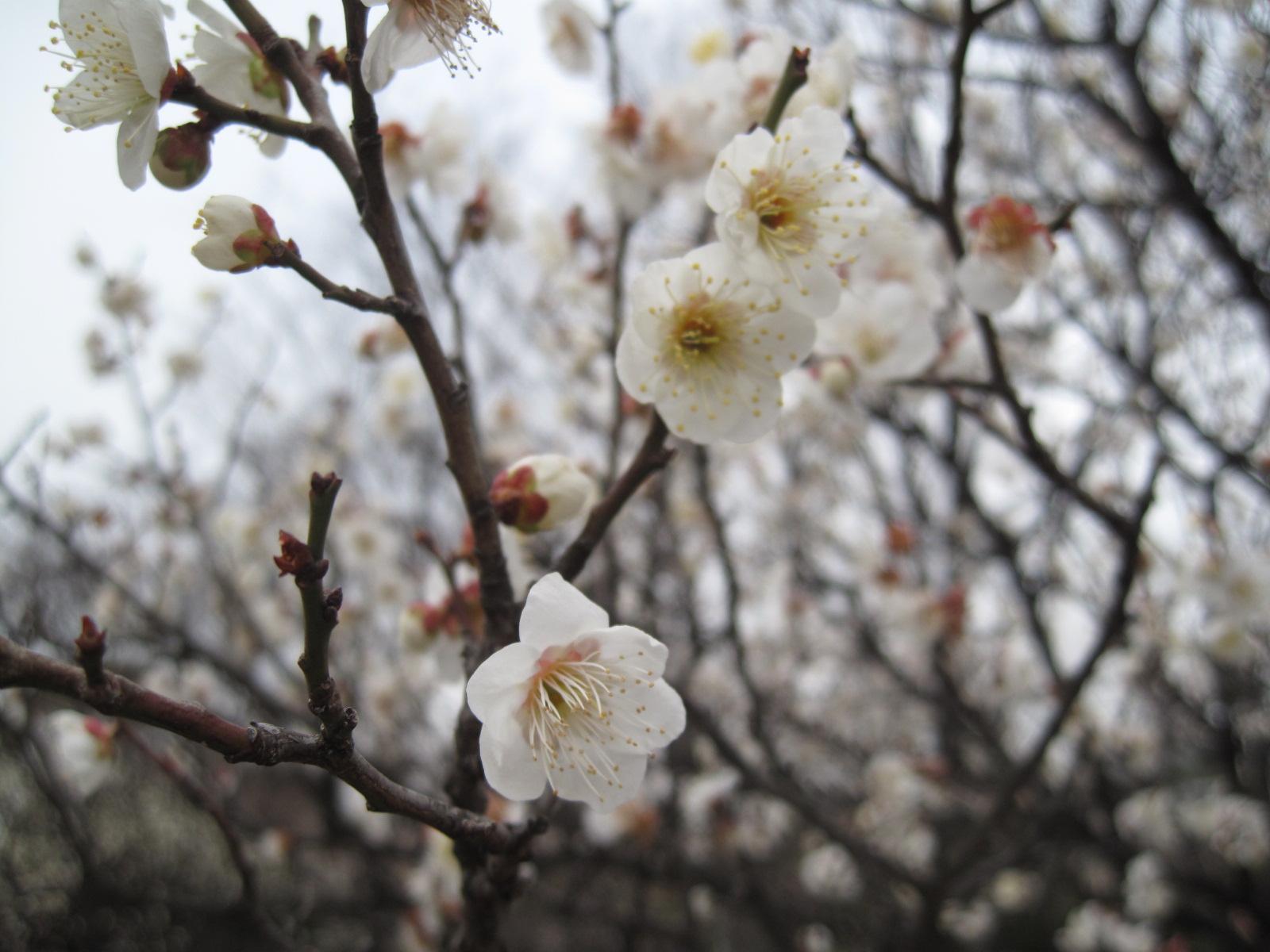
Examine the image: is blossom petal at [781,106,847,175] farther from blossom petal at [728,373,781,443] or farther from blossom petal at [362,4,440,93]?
blossom petal at [362,4,440,93]

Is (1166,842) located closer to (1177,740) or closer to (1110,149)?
(1177,740)

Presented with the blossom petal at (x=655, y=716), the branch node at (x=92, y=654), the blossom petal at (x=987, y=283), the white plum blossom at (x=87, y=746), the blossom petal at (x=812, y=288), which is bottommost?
the white plum blossom at (x=87, y=746)

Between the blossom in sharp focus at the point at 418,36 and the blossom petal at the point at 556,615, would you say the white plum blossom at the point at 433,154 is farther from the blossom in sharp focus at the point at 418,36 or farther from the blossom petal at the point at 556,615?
the blossom petal at the point at 556,615

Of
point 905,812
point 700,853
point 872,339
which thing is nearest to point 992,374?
point 872,339

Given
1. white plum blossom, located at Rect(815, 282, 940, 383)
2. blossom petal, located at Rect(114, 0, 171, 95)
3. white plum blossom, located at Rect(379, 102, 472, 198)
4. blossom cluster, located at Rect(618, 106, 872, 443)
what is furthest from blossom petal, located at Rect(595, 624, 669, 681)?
white plum blossom, located at Rect(379, 102, 472, 198)

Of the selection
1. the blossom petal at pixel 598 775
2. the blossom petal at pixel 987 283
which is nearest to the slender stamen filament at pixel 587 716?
the blossom petal at pixel 598 775

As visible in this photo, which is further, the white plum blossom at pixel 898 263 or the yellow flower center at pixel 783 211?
the white plum blossom at pixel 898 263

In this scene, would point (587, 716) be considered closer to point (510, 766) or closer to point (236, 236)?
point (510, 766)
